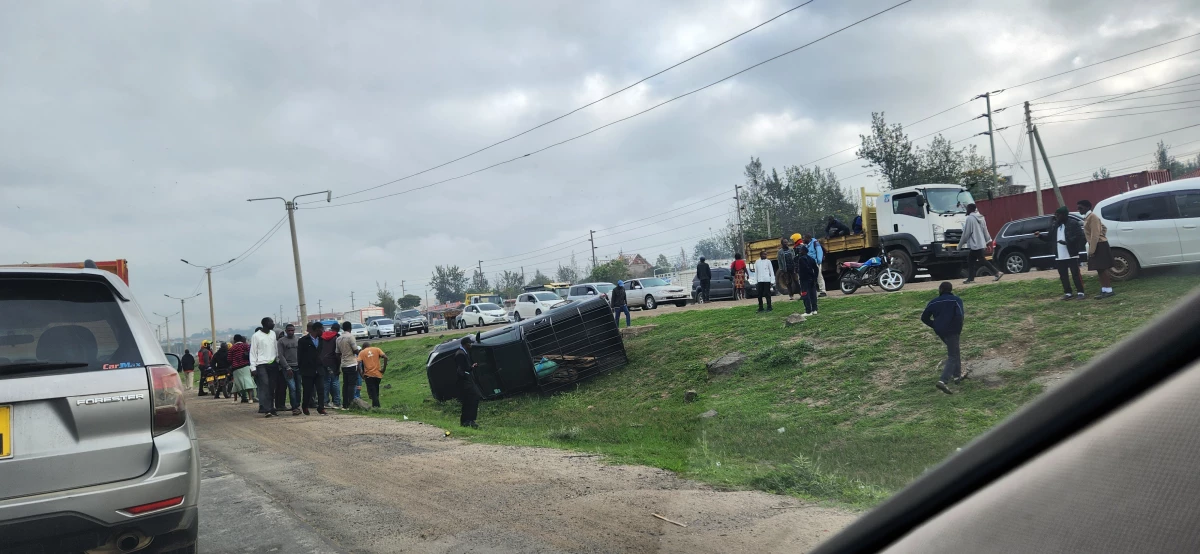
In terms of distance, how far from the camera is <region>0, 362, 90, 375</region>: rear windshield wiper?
3.51m

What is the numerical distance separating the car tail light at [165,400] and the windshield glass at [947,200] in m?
18.3

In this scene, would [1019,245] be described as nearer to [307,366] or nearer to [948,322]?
[948,322]

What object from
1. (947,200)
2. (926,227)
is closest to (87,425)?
(926,227)

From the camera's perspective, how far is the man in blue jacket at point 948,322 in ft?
30.7

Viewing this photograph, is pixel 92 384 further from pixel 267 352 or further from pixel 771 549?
pixel 267 352

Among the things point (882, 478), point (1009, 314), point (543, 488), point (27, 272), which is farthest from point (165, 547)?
point (1009, 314)

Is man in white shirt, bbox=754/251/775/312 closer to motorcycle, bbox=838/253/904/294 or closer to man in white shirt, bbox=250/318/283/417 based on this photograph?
motorcycle, bbox=838/253/904/294

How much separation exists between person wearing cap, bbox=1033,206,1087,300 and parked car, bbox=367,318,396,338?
4307 cm

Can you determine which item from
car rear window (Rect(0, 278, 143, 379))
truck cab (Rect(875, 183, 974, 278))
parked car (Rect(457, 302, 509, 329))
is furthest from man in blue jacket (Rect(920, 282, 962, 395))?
parked car (Rect(457, 302, 509, 329))

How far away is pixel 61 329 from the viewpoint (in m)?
3.82

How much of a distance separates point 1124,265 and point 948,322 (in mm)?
2823

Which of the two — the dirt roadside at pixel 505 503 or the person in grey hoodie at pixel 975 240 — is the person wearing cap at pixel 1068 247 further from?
the dirt roadside at pixel 505 503

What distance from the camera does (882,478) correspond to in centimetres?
566

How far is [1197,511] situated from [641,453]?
7.60m
